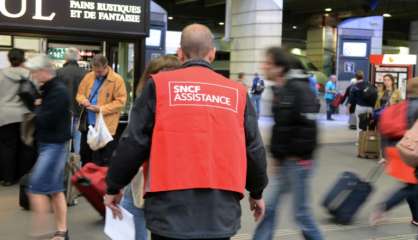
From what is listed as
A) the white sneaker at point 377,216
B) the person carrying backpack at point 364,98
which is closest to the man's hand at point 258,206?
the white sneaker at point 377,216

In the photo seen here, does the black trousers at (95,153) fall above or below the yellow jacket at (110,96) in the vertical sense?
below

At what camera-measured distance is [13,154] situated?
7742mm

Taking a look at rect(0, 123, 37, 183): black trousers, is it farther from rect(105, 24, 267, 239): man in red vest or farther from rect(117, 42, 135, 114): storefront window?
rect(105, 24, 267, 239): man in red vest

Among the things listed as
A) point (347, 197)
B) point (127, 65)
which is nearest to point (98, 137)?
point (347, 197)

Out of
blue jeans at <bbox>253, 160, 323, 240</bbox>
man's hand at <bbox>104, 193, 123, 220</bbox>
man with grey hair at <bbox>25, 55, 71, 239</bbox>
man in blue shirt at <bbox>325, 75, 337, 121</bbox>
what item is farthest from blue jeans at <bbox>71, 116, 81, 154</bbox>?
man in blue shirt at <bbox>325, 75, 337, 121</bbox>

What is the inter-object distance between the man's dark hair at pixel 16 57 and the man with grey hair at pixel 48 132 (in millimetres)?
2531

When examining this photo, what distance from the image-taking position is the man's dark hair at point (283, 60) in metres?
4.75

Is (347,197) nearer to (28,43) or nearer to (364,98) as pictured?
(28,43)

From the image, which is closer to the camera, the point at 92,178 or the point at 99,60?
the point at 92,178

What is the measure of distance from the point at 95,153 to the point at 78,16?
2.07 m

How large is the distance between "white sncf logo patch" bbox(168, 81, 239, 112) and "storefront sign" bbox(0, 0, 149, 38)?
220 inches

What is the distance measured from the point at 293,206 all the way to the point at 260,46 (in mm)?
15783

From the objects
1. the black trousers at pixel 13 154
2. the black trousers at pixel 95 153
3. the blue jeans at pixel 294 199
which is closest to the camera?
the blue jeans at pixel 294 199

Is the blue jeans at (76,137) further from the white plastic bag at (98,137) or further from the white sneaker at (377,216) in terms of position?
the white sneaker at (377,216)
